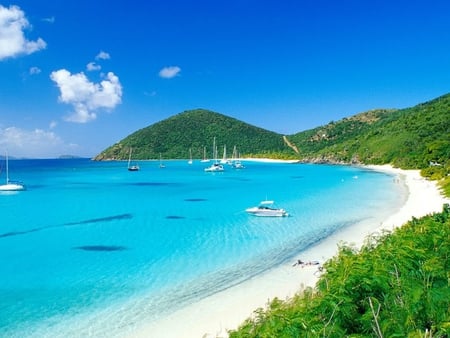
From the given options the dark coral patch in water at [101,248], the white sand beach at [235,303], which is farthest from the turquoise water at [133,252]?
the white sand beach at [235,303]

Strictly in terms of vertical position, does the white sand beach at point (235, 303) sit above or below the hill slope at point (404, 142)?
below

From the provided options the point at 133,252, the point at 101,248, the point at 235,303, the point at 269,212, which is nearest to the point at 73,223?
the point at 101,248

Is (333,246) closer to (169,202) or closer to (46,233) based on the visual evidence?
(46,233)

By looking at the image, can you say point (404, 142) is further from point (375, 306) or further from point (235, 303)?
point (375, 306)

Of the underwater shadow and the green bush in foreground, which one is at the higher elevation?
the green bush in foreground

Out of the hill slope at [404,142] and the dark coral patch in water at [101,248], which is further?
the hill slope at [404,142]

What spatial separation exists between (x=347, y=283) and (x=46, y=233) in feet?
100

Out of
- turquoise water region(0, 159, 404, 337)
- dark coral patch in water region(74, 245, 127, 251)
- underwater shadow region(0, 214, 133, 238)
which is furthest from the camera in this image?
underwater shadow region(0, 214, 133, 238)

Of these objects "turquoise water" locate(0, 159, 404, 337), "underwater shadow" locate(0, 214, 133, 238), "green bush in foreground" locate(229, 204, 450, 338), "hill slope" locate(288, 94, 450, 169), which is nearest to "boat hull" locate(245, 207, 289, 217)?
"turquoise water" locate(0, 159, 404, 337)

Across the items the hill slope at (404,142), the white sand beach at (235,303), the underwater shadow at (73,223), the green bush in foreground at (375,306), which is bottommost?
the underwater shadow at (73,223)

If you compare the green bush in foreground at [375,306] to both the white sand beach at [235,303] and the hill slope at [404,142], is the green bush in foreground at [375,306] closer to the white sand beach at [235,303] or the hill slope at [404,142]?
the white sand beach at [235,303]

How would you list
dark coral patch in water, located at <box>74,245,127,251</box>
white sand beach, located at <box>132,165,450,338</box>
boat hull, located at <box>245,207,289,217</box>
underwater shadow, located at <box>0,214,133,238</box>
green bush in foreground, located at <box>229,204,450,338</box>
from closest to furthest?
green bush in foreground, located at <box>229,204,450,338</box> → white sand beach, located at <box>132,165,450,338</box> → dark coral patch in water, located at <box>74,245,127,251</box> → underwater shadow, located at <box>0,214,133,238</box> → boat hull, located at <box>245,207,289,217</box>

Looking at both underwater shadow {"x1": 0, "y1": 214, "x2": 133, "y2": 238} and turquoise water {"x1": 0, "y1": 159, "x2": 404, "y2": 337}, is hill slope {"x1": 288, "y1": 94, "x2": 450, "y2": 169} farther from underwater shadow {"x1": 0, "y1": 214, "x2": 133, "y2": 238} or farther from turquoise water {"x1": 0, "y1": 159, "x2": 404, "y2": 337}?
underwater shadow {"x1": 0, "y1": 214, "x2": 133, "y2": 238}

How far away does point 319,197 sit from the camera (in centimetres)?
5400
